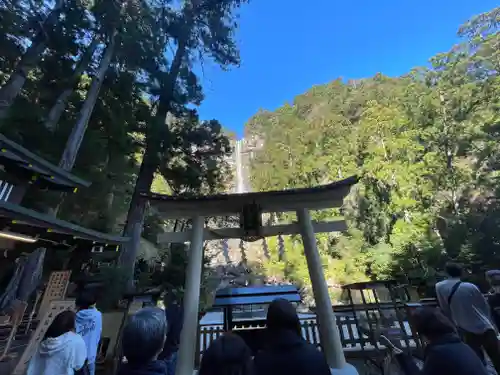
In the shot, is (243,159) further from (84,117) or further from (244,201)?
(244,201)

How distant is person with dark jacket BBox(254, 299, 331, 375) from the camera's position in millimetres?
1468

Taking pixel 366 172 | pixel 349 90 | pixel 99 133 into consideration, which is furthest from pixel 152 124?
pixel 349 90

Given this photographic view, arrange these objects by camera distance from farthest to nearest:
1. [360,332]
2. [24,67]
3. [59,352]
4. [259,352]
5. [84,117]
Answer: [84,117] → [24,67] → [360,332] → [59,352] → [259,352]

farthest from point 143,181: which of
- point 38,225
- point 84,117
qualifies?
point 38,225

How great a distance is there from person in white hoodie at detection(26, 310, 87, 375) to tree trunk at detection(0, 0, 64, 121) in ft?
22.1

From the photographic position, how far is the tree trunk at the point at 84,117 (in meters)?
7.05

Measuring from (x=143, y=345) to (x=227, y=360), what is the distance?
20.3 inches

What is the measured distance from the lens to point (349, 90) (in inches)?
1348

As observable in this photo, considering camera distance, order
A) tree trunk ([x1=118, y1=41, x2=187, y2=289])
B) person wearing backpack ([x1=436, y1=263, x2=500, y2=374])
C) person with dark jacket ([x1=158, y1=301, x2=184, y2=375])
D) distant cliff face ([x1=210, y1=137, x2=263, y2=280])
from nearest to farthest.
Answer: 1. person wearing backpack ([x1=436, y1=263, x2=500, y2=374])
2. person with dark jacket ([x1=158, y1=301, x2=184, y2=375])
3. tree trunk ([x1=118, y1=41, x2=187, y2=289])
4. distant cliff face ([x1=210, y1=137, x2=263, y2=280])

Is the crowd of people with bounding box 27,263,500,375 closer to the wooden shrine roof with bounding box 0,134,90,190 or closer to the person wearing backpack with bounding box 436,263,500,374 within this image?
the person wearing backpack with bounding box 436,263,500,374

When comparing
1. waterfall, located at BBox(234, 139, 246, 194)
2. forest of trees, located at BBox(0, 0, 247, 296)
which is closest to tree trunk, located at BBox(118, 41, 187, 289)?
forest of trees, located at BBox(0, 0, 247, 296)

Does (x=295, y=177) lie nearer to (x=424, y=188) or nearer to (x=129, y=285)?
(x=424, y=188)

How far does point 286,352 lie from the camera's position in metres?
1.52

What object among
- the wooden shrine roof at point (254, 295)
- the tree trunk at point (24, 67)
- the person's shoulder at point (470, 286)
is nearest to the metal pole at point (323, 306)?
the wooden shrine roof at point (254, 295)
